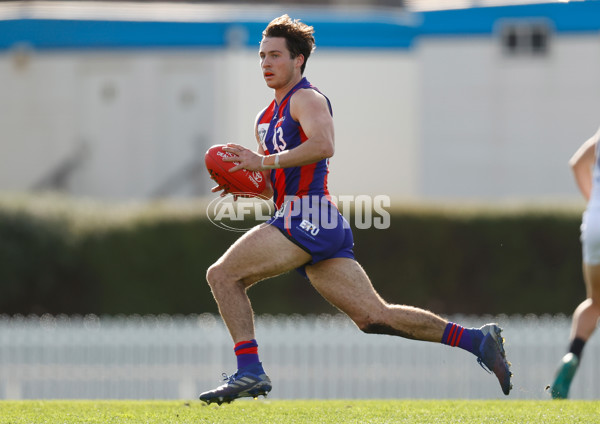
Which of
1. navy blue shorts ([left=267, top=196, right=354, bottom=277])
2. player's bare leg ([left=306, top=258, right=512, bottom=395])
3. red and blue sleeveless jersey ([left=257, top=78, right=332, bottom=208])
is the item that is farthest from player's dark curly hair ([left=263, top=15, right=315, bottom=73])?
player's bare leg ([left=306, top=258, right=512, bottom=395])

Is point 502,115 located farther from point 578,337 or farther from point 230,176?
point 230,176

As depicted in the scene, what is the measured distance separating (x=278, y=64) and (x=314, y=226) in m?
0.91

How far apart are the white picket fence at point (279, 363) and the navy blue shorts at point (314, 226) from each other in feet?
22.8

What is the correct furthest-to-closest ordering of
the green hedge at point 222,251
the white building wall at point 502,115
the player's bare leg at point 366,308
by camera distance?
the white building wall at point 502,115 → the green hedge at point 222,251 → the player's bare leg at point 366,308

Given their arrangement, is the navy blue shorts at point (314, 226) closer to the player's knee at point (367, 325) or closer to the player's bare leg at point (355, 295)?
the player's bare leg at point (355, 295)

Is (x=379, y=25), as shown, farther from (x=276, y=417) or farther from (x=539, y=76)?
(x=276, y=417)

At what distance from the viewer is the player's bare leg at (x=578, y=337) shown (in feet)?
22.7

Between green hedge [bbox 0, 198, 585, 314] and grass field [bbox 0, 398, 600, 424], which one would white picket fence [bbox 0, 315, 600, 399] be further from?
grass field [bbox 0, 398, 600, 424]

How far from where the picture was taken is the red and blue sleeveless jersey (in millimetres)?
5598

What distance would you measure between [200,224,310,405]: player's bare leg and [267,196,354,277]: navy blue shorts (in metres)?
0.05

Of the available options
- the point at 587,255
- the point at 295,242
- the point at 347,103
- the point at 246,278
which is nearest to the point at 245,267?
the point at 246,278

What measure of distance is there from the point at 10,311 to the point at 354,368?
17.7 ft

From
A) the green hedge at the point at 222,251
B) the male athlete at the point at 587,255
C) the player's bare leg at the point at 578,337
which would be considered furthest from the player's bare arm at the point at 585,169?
the green hedge at the point at 222,251

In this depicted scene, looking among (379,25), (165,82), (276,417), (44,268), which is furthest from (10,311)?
(379,25)
